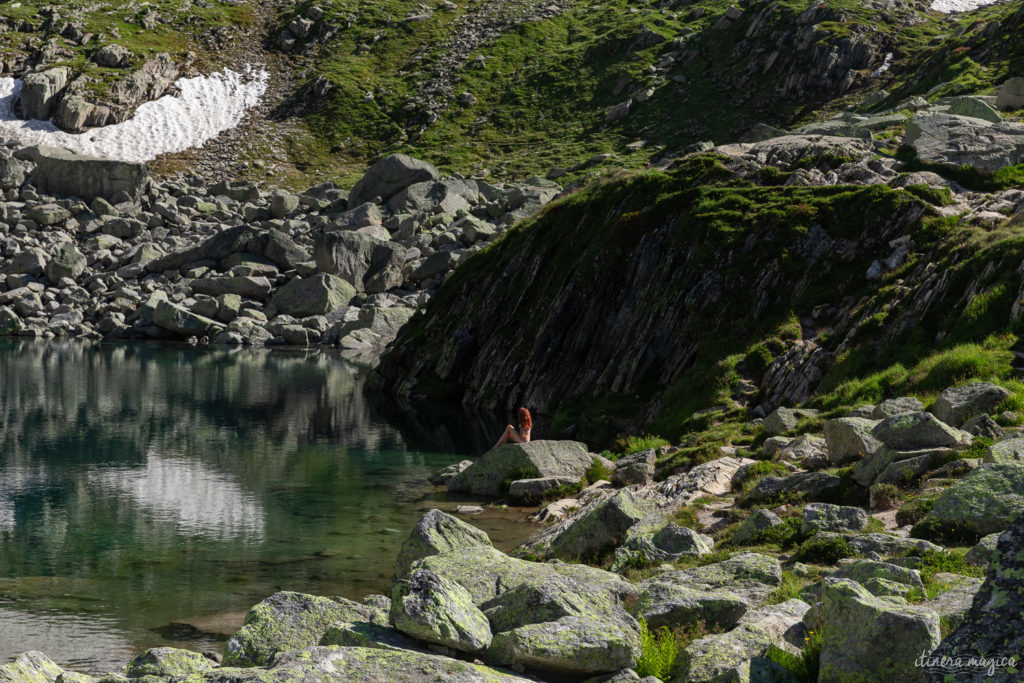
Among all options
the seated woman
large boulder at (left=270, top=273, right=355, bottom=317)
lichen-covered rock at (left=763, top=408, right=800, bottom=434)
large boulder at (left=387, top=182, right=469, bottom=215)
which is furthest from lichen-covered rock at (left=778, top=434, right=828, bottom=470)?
large boulder at (left=387, top=182, right=469, bottom=215)

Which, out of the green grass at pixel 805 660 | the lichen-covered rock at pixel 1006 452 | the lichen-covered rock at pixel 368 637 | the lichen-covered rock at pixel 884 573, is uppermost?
the lichen-covered rock at pixel 1006 452

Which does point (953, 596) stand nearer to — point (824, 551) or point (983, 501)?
point (983, 501)

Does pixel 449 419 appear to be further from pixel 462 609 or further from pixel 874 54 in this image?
pixel 874 54

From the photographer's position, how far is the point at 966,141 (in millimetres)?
51031

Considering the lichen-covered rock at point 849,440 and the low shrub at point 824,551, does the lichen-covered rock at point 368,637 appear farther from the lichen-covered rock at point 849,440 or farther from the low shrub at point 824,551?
the lichen-covered rock at point 849,440

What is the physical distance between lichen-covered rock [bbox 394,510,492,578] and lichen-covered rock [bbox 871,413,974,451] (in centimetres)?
1103

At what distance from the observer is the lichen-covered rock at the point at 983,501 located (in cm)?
1738

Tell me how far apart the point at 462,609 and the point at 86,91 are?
17253 cm

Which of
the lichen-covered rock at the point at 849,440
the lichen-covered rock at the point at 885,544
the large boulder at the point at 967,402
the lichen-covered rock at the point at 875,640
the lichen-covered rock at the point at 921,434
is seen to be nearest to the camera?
the lichen-covered rock at the point at 875,640

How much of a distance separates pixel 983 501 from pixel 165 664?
599 inches

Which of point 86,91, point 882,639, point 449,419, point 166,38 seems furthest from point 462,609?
point 166,38

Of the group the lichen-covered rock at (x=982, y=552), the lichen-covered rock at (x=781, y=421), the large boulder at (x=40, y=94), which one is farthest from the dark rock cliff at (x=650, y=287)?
the large boulder at (x=40, y=94)

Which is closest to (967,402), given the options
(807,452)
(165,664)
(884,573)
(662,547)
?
(807,452)

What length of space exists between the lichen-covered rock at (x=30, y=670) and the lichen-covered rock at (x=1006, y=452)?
18.5 meters
